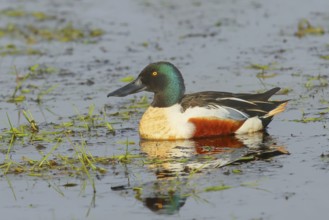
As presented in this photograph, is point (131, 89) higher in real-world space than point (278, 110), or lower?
higher

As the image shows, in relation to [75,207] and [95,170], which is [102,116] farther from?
[75,207]

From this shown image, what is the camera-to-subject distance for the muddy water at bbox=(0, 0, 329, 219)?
7.70 m

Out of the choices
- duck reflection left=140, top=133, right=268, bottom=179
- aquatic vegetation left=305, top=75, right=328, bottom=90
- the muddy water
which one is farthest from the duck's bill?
aquatic vegetation left=305, top=75, right=328, bottom=90

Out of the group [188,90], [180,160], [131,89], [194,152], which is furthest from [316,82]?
[180,160]

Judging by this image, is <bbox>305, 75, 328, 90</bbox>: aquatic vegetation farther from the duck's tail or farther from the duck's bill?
the duck's bill

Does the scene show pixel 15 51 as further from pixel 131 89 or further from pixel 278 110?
pixel 278 110

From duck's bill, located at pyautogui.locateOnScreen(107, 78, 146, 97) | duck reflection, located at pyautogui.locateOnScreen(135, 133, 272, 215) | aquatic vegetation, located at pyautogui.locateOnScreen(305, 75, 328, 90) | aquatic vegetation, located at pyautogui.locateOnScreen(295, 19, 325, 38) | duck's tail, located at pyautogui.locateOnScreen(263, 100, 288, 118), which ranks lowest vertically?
duck reflection, located at pyautogui.locateOnScreen(135, 133, 272, 215)

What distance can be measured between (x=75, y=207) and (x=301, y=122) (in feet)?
12.3

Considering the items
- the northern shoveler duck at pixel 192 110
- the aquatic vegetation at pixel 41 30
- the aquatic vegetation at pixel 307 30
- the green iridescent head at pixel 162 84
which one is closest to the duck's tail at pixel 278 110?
the northern shoveler duck at pixel 192 110

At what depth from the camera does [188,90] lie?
41.4ft

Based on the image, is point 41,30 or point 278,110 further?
point 41,30

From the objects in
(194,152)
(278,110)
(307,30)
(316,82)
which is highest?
(307,30)

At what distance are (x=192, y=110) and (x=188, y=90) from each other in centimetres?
228

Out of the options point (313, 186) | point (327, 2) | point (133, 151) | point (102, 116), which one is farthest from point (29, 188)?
point (327, 2)
